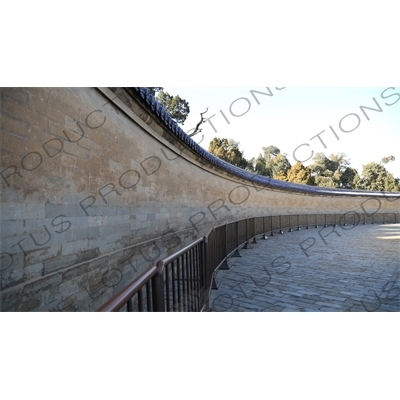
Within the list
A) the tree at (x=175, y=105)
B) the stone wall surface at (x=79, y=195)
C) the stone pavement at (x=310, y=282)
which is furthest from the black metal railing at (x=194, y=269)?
the tree at (x=175, y=105)

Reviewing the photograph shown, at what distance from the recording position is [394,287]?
17.5 feet

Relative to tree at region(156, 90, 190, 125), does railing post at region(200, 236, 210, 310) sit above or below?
below

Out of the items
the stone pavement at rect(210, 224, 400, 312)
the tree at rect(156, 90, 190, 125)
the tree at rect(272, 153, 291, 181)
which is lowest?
the stone pavement at rect(210, 224, 400, 312)

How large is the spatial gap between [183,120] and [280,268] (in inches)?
803

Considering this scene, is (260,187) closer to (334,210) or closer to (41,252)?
(334,210)

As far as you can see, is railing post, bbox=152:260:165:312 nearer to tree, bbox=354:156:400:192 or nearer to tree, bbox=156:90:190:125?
tree, bbox=156:90:190:125

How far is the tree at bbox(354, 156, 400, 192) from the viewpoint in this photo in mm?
37838

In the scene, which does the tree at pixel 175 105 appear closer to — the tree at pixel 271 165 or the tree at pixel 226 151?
the tree at pixel 226 151

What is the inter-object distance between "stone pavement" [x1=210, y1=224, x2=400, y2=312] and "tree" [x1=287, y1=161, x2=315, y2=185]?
26.4 m

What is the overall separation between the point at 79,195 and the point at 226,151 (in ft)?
101

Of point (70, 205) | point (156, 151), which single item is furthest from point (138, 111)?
point (70, 205)

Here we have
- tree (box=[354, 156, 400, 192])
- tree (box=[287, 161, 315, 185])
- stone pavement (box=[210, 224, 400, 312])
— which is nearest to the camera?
stone pavement (box=[210, 224, 400, 312])

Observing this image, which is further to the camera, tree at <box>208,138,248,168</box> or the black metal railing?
tree at <box>208,138,248,168</box>

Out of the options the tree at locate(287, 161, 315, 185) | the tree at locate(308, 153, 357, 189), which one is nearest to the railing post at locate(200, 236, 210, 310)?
the tree at locate(287, 161, 315, 185)
